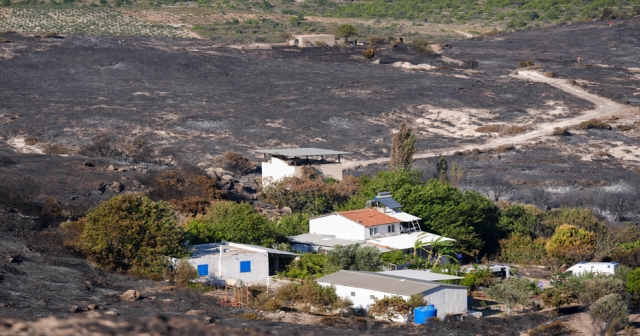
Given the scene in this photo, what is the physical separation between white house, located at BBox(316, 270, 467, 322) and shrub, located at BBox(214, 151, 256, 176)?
104 feet

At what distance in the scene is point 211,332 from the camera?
7.14 m

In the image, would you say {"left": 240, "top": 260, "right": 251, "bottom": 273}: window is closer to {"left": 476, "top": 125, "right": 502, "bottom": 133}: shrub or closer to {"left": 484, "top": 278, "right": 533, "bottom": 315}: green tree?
{"left": 484, "top": 278, "right": 533, "bottom": 315}: green tree

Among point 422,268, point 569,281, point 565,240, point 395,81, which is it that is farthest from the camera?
point 395,81

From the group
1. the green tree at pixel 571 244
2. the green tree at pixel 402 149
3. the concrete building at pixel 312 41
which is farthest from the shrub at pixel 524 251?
the concrete building at pixel 312 41

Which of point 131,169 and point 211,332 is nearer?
point 211,332

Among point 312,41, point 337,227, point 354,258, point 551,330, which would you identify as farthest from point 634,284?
point 312,41

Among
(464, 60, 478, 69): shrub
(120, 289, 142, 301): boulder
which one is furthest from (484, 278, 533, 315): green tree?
(464, 60, 478, 69): shrub

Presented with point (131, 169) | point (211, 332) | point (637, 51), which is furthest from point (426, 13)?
point (211, 332)

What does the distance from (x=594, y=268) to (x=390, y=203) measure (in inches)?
396

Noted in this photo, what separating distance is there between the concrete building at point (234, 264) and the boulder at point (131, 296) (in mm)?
4752

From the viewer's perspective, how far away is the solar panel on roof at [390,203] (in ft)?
148

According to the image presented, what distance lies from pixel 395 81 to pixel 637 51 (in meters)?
32.4

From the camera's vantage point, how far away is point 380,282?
105 ft

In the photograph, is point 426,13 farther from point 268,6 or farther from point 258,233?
point 258,233
